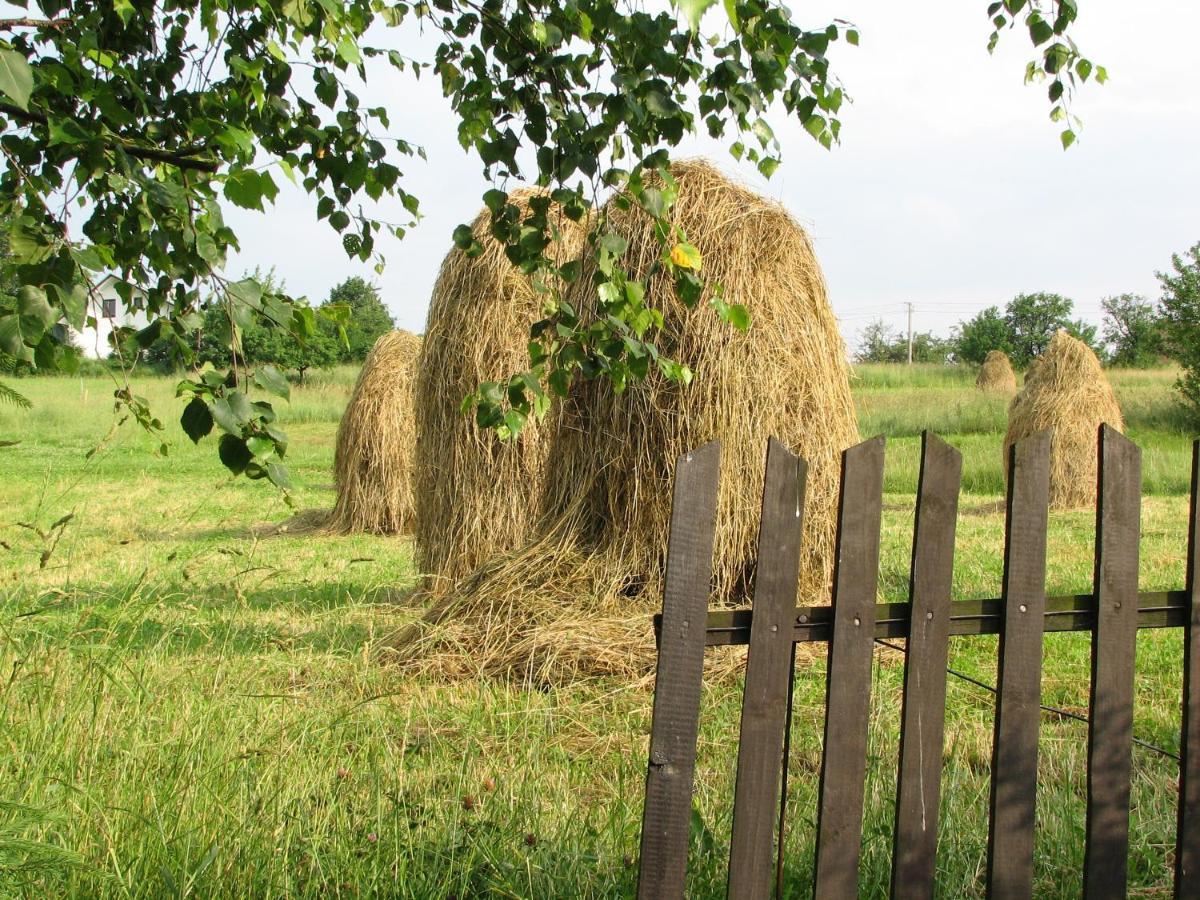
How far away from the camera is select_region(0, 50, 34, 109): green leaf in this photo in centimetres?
172

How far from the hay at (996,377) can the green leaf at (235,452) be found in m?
26.3

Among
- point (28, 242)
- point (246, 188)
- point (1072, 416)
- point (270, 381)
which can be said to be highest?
point (1072, 416)

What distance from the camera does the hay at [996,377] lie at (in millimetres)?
26781

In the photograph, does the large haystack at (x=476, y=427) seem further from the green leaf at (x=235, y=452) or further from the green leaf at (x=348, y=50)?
the green leaf at (x=235, y=452)

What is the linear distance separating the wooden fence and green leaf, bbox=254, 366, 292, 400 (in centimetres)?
79

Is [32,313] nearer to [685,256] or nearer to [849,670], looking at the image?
[685,256]

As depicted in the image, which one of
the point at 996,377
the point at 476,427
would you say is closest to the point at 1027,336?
the point at 996,377

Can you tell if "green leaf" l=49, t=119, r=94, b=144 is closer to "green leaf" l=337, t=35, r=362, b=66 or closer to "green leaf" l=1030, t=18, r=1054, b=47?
"green leaf" l=337, t=35, r=362, b=66

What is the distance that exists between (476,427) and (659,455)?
271 centimetres

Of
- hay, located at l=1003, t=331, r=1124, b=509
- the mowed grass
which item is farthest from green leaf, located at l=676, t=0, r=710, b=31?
hay, located at l=1003, t=331, r=1124, b=509

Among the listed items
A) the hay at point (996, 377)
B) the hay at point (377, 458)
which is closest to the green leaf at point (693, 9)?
the hay at point (377, 458)

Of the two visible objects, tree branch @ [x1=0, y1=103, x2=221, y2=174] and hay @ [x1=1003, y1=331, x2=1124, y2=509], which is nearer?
tree branch @ [x1=0, y1=103, x2=221, y2=174]

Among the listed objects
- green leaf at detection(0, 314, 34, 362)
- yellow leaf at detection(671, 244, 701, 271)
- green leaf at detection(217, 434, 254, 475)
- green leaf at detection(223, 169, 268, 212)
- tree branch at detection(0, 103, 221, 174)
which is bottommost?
green leaf at detection(217, 434, 254, 475)

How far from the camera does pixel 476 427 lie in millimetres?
8406
